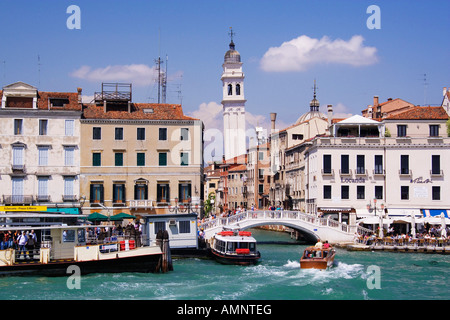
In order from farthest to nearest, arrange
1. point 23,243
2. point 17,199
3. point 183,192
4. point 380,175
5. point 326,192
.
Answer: point 326,192 < point 380,175 < point 183,192 < point 17,199 < point 23,243

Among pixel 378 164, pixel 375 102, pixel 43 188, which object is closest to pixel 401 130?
pixel 378 164

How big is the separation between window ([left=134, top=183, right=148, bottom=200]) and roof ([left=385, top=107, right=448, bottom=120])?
59.4 feet

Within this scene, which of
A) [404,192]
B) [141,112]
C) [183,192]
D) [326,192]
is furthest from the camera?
[326,192]

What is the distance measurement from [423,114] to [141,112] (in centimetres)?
2035

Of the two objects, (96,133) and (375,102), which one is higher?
(375,102)

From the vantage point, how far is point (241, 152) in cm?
10562

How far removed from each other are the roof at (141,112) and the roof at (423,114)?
603 inches

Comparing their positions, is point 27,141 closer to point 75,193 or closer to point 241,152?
point 75,193

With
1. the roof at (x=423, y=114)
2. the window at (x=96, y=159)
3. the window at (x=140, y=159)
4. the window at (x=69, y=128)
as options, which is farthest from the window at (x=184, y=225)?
the roof at (x=423, y=114)

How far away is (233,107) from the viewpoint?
349 feet

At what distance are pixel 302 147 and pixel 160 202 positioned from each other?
704 inches

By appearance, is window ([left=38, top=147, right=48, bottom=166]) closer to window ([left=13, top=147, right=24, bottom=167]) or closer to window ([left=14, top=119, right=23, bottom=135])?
window ([left=13, top=147, right=24, bottom=167])

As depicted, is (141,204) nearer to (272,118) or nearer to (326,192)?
(326,192)

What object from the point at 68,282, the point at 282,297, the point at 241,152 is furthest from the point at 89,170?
the point at 241,152
